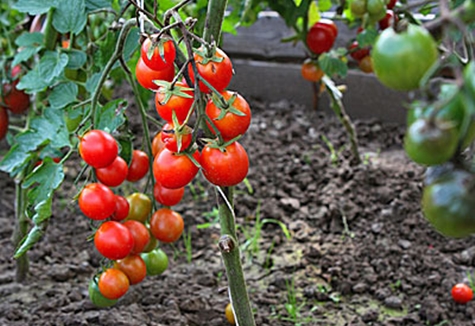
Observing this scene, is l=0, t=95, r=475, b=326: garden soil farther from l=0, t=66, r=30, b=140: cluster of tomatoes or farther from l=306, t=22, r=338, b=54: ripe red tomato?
l=306, t=22, r=338, b=54: ripe red tomato

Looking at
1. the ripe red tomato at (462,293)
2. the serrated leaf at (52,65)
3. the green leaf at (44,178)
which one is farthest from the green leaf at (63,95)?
the ripe red tomato at (462,293)

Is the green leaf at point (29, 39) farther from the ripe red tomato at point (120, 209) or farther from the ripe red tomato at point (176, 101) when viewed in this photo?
the ripe red tomato at point (176, 101)

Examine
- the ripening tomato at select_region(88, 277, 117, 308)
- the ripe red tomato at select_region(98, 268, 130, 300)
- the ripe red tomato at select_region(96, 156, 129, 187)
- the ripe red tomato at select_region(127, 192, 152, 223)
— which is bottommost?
the ripening tomato at select_region(88, 277, 117, 308)

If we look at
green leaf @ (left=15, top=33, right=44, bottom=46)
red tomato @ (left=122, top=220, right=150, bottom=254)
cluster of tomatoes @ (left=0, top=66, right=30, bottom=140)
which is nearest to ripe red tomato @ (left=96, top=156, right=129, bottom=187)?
red tomato @ (left=122, top=220, right=150, bottom=254)

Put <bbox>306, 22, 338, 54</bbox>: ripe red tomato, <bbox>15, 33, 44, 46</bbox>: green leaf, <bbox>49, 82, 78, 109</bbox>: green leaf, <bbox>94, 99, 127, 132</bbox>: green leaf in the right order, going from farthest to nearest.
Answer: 1. <bbox>306, 22, 338, 54</bbox>: ripe red tomato
2. <bbox>15, 33, 44, 46</bbox>: green leaf
3. <bbox>49, 82, 78, 109</bbox>: green leaf
4. <bbox>94, 99, 127, 132</bbox>: green leaf

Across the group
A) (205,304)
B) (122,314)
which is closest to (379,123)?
(205,304)

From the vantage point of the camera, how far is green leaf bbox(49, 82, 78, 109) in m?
1.27

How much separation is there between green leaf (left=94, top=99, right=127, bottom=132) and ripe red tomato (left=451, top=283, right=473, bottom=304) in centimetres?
93

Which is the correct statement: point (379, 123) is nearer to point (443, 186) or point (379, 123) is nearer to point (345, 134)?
point (345, 134)

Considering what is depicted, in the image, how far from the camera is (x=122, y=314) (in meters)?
1.51

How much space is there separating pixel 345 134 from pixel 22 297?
50.7 inches

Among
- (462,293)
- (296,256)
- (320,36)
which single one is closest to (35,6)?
(320,36)

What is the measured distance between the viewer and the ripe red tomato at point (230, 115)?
2.76ft

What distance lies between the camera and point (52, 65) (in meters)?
1.29
